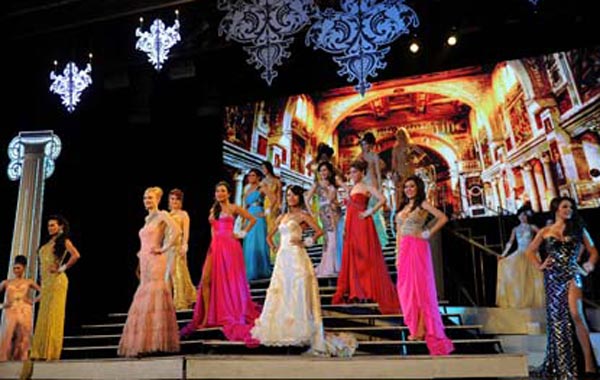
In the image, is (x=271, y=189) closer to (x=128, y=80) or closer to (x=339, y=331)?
(x=339, y=331)

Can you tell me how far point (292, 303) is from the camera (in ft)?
15.8

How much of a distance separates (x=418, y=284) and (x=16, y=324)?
4.83 meters

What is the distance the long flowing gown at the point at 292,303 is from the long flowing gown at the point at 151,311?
0.87m

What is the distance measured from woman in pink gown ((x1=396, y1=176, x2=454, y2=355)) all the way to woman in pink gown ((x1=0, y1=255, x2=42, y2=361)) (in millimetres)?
4322

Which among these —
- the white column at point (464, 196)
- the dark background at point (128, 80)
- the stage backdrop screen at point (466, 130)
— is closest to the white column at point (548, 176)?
the stage backdrop screen at point (466, 130)

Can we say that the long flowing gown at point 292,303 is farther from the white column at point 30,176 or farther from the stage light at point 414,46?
the white column at point 30,176

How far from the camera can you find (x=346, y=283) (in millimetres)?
6277

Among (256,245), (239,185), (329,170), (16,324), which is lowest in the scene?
(16,324)

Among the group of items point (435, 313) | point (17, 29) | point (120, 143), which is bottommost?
point (435, 313)

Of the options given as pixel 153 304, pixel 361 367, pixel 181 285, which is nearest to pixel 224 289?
pixel 153 304

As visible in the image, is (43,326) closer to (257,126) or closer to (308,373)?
(308,373)

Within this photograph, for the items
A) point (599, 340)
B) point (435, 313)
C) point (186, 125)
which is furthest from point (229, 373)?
→ point (186, 125)

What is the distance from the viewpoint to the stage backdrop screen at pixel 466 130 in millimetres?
8500

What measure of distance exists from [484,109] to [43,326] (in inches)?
298
